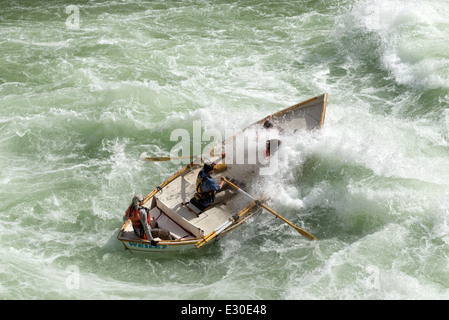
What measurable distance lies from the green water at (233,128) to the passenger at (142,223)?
1.82 ft

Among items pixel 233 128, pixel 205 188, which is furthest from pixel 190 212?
pixel 233 128

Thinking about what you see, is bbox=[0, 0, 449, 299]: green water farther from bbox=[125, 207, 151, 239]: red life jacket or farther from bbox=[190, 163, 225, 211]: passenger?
bbox=[190, 163, 225, 211]: passenger

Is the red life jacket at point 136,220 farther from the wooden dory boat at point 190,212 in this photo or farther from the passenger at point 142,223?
the wooden dory boat at point 190,212

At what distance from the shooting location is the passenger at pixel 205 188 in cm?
1096

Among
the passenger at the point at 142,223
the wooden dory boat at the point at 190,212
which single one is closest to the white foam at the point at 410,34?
the wooden dory boat at the point at 190,212

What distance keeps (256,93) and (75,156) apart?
19.6 ft

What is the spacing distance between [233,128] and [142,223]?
15.9ft

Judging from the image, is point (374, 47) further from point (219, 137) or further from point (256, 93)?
point (219, 137)

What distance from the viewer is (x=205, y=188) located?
11039 mm

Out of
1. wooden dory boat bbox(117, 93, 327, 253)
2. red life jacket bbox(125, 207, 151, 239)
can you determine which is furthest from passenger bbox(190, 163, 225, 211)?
red life jacket bbox(125, 207, 151, 239)

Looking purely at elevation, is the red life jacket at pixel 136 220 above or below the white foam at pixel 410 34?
below

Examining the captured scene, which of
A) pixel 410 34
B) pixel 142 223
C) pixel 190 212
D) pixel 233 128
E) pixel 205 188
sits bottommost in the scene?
pixel 190 212

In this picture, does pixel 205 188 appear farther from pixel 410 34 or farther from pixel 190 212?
pixel 410 34
